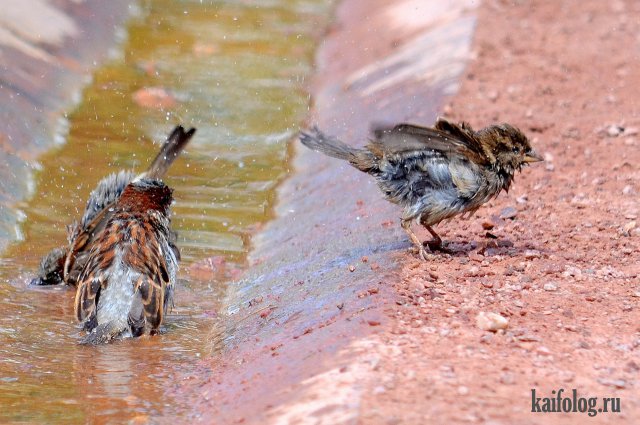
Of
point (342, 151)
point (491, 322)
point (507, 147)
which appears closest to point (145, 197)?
point (342, 151)

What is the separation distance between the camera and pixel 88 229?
8.83m

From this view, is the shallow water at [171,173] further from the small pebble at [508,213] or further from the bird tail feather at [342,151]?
the small pebble at [508,213]

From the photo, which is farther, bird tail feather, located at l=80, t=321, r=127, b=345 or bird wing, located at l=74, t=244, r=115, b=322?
bird wing, located at l=74, t=244, r=115, b=322

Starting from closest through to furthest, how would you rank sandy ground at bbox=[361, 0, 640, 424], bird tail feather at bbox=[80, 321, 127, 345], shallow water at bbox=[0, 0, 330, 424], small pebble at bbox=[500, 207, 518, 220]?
1. sandy ground at bbox=[361, 0, 640, 424]
2. shallow water at bbox=[0, 0, 330, 424]
3. bird tail feather at bbox=[80, 321, 127, 345]
4. small pebble at bbox=[500, 207, 518, 220]

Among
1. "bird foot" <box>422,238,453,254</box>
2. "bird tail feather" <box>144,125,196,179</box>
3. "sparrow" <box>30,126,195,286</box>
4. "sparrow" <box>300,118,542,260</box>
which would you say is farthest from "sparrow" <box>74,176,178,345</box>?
"bird foot" <box>422,238,453,254</box>

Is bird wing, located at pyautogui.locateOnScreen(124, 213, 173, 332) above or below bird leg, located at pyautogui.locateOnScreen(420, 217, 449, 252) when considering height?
below

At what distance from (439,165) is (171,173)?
4137 mm

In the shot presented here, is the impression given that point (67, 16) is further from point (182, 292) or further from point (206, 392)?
point (206, 392)

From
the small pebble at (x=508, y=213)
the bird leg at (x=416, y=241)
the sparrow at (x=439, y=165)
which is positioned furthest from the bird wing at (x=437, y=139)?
the small pebble at (x=508, y=213)

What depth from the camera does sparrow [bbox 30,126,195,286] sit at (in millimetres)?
8625

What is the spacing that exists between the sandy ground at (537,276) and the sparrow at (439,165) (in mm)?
357

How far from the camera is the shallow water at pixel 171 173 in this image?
6.69 meters

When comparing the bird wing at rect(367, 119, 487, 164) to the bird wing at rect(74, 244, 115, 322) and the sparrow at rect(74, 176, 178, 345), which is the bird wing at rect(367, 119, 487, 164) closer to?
the sparrow at rect(74, 176, 178, 345)

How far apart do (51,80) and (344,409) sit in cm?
926
